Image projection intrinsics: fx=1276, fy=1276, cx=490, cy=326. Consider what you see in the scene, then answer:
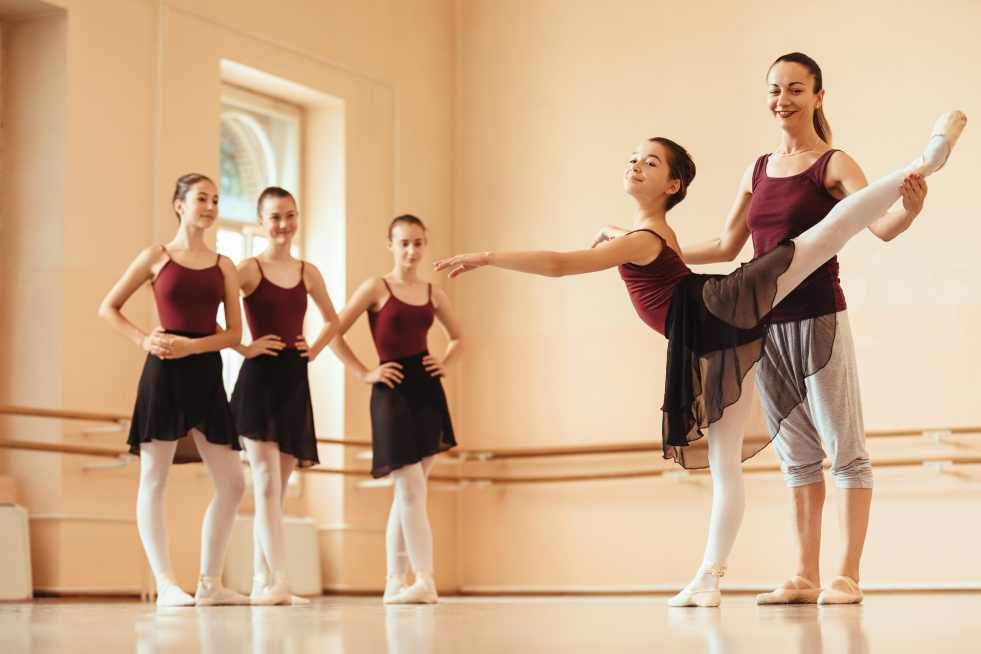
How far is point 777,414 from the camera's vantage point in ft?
10.1

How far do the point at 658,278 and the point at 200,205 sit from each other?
1653mm

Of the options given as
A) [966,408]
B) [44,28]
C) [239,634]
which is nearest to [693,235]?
[966,408]

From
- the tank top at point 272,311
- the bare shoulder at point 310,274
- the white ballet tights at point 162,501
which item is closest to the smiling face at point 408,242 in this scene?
the bare shoulder at point 310,274

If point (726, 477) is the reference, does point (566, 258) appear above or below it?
above

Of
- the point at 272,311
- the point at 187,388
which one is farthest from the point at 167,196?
the point at 187,388

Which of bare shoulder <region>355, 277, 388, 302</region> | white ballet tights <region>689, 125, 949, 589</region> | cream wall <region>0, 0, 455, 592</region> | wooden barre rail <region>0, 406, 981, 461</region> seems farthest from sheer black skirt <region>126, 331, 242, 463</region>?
white ballet tights <region>689, 125, 949, 589</region>

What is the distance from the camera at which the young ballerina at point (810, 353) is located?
301cm

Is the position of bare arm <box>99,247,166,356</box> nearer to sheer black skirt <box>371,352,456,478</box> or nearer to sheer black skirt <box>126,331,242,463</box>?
sheer black skirt <box>126,331,242,463</box>

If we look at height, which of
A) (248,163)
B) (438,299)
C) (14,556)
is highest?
(248,163)

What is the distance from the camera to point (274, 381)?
13.6ft

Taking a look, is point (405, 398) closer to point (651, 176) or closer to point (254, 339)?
point (254, 339)

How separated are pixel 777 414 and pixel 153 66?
339cm

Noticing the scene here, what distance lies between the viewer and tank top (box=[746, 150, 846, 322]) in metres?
3.03

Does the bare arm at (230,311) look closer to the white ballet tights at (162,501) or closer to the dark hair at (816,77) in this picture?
the white ballet tights at (162,501)
